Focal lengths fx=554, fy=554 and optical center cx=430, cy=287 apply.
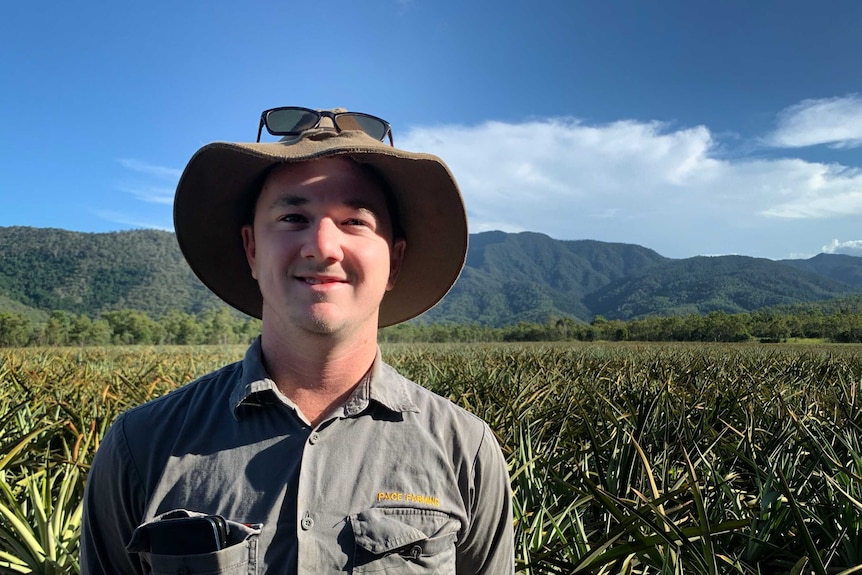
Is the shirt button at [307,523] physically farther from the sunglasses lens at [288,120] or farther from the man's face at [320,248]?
the sunglasses lens at [288,120]

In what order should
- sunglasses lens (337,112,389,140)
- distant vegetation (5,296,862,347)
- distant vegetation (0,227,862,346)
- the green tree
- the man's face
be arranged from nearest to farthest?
the man's face, sunglasses lens (337,112,389,140), distant vegetation (5,296,862,347), the green tree, distant vegetation (0,227,862,346)

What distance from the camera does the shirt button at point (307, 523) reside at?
1.17 m

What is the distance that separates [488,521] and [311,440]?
489 mm

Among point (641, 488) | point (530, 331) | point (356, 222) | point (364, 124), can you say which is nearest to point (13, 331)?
point (530, 331)

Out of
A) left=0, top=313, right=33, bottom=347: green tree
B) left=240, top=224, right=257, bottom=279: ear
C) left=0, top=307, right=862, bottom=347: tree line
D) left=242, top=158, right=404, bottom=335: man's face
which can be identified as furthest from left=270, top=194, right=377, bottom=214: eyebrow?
left=0, top=313, right=33, bottom=347: green tree

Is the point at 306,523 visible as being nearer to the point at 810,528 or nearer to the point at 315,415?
the point at 315,415

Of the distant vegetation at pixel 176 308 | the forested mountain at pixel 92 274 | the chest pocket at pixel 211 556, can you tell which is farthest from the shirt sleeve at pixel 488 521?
the forested mountain at pixel 92 274

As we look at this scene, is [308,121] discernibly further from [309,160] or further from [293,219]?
[293,219]

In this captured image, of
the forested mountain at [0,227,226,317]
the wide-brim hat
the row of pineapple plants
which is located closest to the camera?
the wide-brim hat

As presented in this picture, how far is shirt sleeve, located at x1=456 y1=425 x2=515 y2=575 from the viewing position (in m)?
1.36

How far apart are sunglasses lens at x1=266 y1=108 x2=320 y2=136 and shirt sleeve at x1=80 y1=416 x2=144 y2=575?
0.83 metres

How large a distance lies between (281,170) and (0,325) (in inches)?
2736

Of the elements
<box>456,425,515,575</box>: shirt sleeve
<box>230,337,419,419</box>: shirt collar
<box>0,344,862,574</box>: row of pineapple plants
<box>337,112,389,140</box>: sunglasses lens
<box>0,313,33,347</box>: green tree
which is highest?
<box>337,112,389,140</box>: sunglasses lens

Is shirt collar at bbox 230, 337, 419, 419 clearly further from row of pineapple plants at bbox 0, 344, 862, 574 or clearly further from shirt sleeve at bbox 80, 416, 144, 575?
row of pineapple plants at bbox 0, 344, 862, 574
